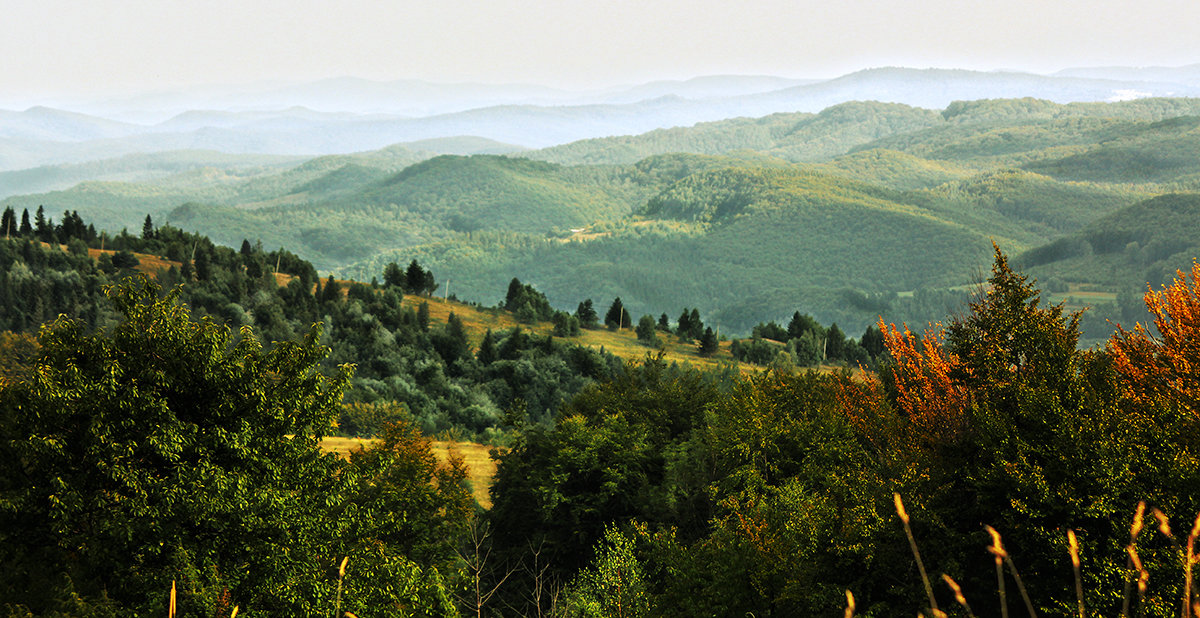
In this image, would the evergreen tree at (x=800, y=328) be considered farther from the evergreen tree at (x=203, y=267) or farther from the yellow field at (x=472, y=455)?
the evergreen tree at (x=203, y=267)

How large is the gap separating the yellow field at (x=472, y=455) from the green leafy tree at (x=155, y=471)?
31320 millimetres

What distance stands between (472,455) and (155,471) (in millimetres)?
43718

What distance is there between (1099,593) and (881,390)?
21114mm

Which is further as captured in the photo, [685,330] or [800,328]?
[685,330]

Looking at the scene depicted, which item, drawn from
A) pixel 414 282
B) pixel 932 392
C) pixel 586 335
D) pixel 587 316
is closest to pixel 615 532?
pixel 932 392

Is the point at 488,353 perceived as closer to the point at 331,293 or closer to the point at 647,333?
the point at 331,293

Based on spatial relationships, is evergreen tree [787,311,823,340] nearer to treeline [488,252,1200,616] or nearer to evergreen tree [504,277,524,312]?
evergreen tree [504,277,524,312]

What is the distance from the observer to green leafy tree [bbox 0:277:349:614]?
48.3 feet

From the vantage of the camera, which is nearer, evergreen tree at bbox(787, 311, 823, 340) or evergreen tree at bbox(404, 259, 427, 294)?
evergreen tree at bbox(787, 311, 823, 340)

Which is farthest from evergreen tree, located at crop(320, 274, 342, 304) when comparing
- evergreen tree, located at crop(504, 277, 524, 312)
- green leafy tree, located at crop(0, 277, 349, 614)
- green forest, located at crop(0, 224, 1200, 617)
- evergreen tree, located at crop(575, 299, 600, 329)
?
green leafy tree, located at crop(0, 277, 349, 614)

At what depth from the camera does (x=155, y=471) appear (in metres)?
15.4

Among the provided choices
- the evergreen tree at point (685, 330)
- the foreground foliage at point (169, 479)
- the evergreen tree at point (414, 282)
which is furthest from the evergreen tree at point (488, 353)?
the foreground foliage at point (169, 479)

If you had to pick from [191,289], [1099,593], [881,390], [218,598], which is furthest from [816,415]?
[191,289]

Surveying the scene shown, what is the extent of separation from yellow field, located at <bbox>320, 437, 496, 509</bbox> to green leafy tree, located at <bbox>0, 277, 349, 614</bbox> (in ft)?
103
